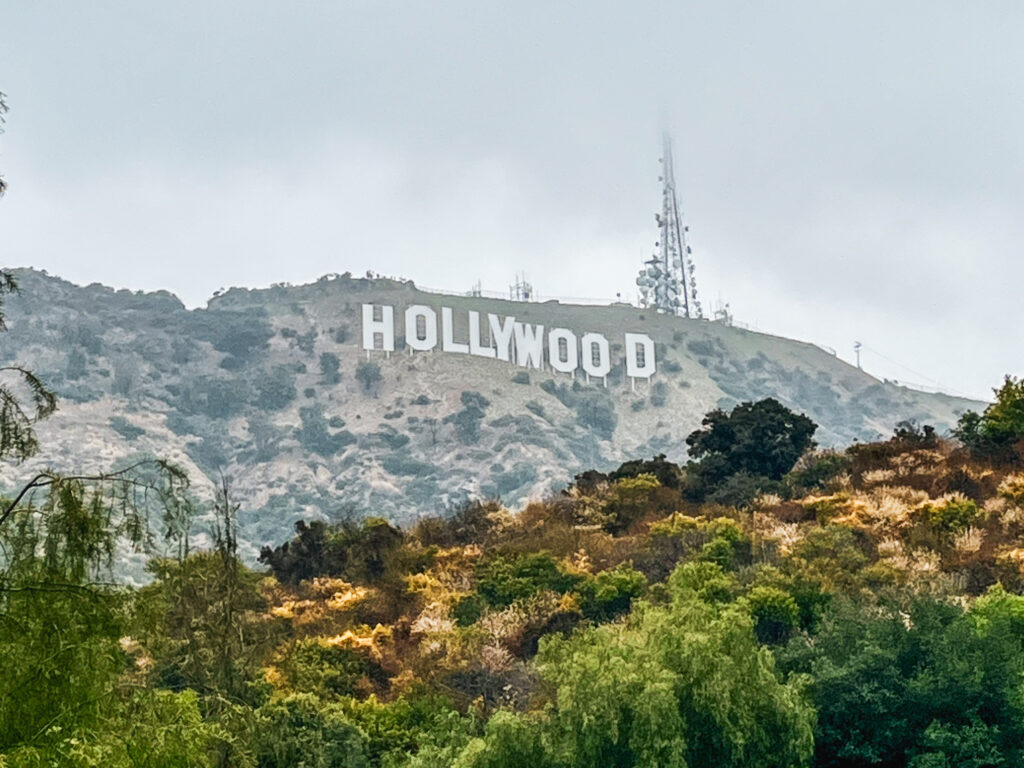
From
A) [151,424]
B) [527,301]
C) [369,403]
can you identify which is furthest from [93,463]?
[527,301]

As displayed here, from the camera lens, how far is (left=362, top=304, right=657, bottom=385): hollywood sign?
145m

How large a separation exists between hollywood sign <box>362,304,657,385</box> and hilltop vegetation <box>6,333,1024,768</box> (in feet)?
339

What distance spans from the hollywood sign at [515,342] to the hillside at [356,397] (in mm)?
1894

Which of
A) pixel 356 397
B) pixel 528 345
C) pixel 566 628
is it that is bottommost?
pixel 566 628

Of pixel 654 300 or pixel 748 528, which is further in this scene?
pixel 654 300

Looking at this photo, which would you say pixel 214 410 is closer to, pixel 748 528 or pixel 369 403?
pixel 369 403

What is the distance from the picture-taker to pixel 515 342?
149250mm

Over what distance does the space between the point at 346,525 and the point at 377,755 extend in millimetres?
17125

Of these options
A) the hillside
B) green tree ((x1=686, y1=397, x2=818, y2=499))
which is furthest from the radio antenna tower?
green tree ((x1=686, y1=397, x2=818, y2=499))

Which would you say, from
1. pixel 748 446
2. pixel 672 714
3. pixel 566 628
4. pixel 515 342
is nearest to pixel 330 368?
pixel 515 342

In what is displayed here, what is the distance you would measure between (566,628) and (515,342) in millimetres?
119263

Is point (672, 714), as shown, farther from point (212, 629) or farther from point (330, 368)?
point (330, 368)

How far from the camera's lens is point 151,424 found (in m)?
142

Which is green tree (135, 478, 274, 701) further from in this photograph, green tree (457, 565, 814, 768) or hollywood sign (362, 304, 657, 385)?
hollywood sign (362, 304, 657, 385)
